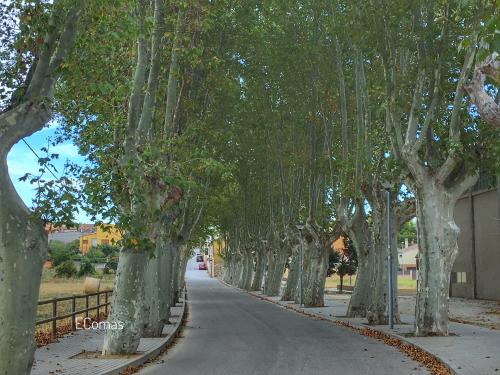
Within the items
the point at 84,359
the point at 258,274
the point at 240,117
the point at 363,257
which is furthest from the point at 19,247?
the point at 258,274

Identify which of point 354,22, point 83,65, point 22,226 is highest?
point 354,22

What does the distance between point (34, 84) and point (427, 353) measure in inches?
375

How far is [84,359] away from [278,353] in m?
4.14

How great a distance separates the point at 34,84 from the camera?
8180mm

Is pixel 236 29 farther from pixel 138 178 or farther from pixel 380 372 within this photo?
pixel 380 372

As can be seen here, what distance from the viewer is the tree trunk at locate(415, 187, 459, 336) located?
16203mm

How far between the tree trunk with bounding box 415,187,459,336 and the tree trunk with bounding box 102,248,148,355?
7.66 meters

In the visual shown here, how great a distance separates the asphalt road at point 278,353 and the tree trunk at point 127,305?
83cm

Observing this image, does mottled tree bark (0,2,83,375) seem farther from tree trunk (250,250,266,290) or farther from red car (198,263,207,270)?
red car (198,263,207,270)

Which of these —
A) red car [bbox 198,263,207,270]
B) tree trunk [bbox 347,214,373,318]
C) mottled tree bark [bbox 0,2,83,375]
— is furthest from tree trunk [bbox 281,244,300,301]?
red car [bbox 198,263,207,270]

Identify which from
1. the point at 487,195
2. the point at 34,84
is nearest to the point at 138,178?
the point at 34,84

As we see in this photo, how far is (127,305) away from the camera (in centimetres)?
1255

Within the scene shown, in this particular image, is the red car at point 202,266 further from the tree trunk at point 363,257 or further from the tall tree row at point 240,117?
the tree trunk at point 363,257

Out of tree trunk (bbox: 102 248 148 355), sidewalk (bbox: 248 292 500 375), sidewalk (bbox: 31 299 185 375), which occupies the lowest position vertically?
sidewalk (bbox: 31 299 185 375)
